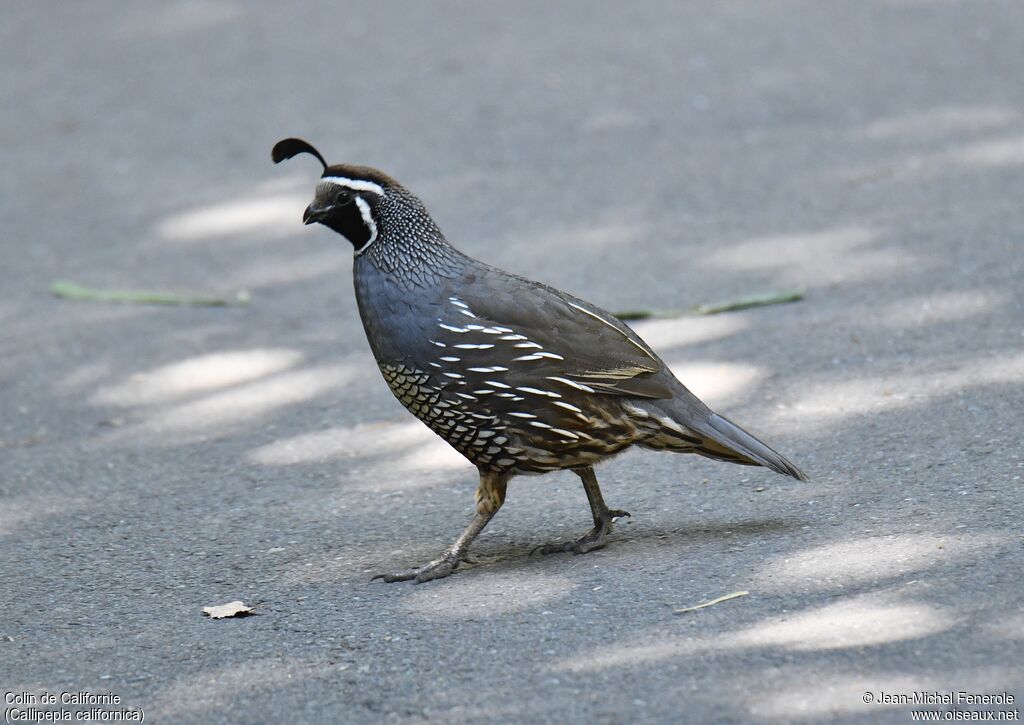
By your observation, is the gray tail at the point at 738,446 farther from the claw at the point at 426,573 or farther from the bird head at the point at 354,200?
the bird head at the point at 354,200

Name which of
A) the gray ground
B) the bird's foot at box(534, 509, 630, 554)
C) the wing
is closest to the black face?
the wing

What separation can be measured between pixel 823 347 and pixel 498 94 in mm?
4817

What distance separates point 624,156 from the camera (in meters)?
9.89

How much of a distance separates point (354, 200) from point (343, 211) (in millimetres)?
63

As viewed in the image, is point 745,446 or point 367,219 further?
point 367,219

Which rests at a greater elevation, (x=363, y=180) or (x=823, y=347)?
(x=363, y=180)

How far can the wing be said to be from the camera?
16.6 ft

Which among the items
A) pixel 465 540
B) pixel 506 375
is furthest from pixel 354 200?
pixel 465 540

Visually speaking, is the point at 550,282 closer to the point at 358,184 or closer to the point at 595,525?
the point at 358,184

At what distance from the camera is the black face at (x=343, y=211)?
5.39 metres

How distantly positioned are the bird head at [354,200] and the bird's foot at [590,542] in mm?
1364

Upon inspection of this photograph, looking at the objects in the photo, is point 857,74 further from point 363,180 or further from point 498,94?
point 363,180

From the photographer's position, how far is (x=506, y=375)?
16.5 feet

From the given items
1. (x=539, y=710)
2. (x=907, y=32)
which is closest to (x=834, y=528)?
(x=539, y=710)
